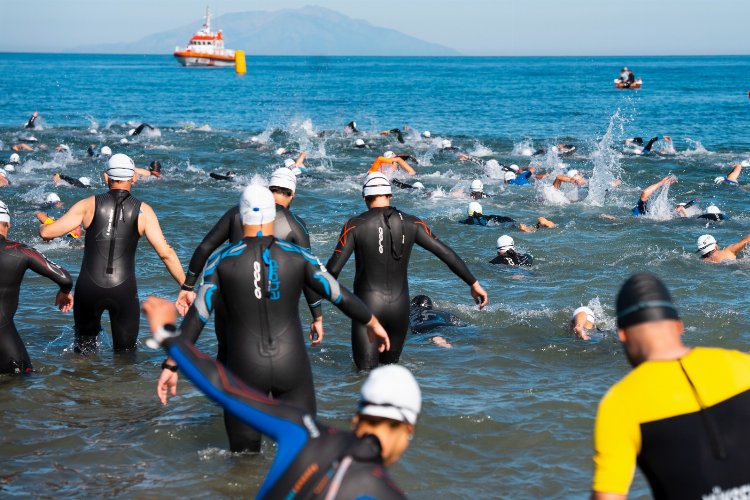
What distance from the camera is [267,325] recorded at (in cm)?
534

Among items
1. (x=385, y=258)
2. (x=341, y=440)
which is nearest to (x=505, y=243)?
(x=385, y=258)

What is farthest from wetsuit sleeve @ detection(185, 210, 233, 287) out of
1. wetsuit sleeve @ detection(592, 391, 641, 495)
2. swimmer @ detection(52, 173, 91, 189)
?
swimmer @ detection(52, 173, 91, 189)

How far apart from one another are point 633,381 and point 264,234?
2.77 meters

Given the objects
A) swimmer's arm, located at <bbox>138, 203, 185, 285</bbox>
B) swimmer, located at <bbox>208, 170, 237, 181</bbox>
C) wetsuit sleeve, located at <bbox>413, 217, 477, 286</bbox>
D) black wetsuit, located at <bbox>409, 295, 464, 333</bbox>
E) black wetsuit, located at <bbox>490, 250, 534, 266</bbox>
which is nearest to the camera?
wetsuit sleeve, located at <bbox>413, 217, 477, 286</bbox>

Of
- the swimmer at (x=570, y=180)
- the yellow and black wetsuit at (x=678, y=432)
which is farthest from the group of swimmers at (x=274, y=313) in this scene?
the swimmer at (x=570, y=180)

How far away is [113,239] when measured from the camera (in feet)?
25.9

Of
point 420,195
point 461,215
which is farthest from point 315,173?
point 461,215

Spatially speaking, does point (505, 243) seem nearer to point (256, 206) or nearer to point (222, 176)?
point (256, 206)

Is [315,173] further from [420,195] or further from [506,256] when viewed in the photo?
[506,256]

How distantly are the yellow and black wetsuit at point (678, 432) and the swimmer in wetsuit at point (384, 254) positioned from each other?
4.46 metres

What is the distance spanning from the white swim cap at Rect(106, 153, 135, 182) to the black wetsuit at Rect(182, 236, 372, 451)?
9.37 ft

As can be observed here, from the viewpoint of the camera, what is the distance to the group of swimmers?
3068 mm

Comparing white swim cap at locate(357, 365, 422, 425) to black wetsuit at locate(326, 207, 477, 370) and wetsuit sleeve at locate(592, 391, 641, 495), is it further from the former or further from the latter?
black wetsuit at locate(326, 207, 477, 370)

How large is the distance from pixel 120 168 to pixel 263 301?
3.17m
